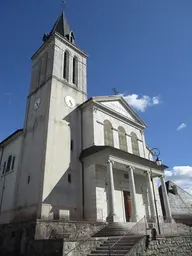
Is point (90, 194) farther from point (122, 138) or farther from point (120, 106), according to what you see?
point (120, 106)

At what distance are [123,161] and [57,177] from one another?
5.17m

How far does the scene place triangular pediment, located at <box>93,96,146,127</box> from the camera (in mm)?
21000

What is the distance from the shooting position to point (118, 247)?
9.59 metres

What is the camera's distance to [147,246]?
10.3 metres

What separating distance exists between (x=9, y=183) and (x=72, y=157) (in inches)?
264

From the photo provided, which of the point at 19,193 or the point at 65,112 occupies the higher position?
the point at 65,112

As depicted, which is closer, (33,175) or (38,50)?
(33,175)

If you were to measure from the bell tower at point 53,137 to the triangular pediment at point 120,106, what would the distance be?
227cm

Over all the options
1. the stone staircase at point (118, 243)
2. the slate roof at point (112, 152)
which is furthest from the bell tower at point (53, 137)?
the stone staircase at point (118, 243)

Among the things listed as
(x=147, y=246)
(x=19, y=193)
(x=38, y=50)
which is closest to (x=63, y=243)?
(x=147, y=246)

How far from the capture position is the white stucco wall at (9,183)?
1773 centimetres

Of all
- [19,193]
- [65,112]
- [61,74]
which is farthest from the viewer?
[61,74]

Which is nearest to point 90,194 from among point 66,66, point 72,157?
point 72,157

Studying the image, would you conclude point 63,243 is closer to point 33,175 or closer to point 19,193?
point 33,175
